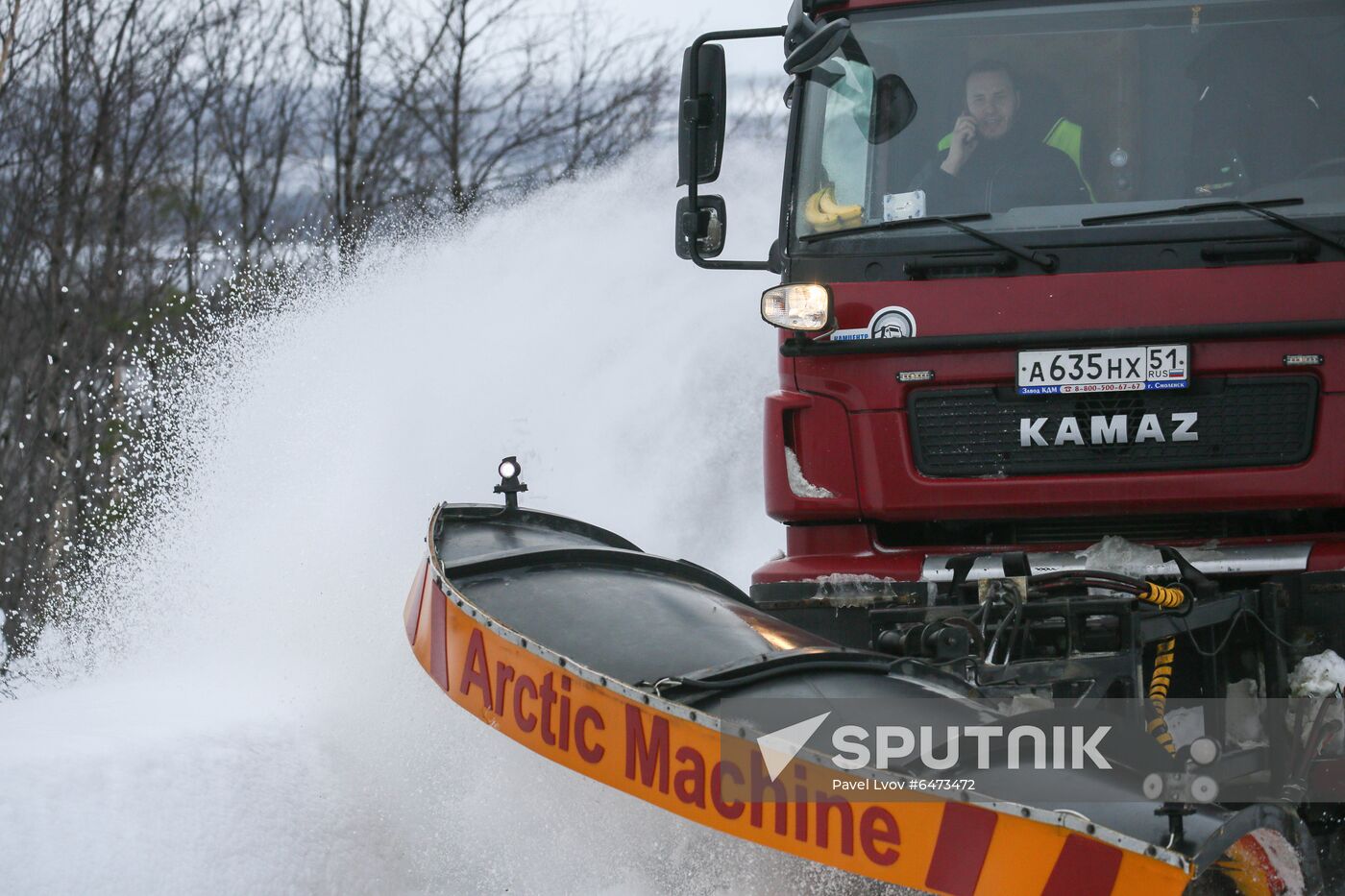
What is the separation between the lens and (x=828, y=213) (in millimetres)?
5055

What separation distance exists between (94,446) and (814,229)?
283 inches

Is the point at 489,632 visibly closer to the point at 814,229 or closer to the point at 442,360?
the point at 814,229

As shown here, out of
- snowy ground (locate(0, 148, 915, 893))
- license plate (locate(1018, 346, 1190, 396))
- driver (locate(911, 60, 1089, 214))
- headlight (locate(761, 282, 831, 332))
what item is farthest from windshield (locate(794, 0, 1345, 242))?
snowy ground (locate(0, 148, 915, 893))

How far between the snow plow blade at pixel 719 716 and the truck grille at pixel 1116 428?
0.80 meters

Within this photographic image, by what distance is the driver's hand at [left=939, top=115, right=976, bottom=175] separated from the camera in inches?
192

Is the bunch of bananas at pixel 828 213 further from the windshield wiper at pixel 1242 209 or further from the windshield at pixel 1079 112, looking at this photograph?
the windshield wiper at pixel 1242 209

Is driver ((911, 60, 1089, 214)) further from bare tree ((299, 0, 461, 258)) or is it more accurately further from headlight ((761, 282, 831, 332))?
bare tree ((299, 0, 461, 258))

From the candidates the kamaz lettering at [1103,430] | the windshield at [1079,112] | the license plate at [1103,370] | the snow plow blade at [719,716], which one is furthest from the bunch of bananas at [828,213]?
the snow plow blade at [719,716]

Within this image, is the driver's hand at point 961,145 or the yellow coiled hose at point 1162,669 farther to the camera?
the driver's hand at point 961,145

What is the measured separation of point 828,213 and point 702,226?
0.62 m

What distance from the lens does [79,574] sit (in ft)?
28.5

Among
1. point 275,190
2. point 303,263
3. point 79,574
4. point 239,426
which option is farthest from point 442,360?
point 275,190

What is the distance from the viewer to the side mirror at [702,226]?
5520 millimetres

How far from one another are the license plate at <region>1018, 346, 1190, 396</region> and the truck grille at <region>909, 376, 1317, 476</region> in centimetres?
4
